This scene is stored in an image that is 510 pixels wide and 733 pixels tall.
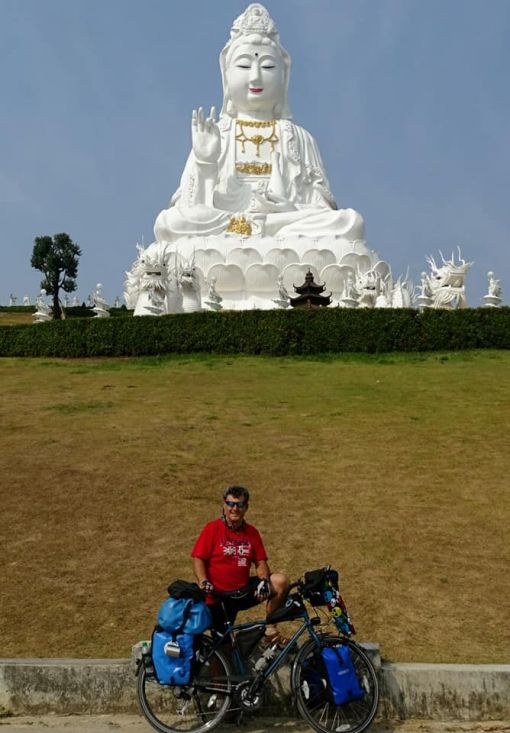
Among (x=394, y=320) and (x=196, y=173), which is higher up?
(x=196, y=173)

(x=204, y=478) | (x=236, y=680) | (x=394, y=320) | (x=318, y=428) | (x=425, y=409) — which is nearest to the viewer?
(x=236, y=680)

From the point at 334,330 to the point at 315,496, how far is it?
411 inches

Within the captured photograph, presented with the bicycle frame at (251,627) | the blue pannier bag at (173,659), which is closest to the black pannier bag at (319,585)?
the bicycle frame at (251,627)

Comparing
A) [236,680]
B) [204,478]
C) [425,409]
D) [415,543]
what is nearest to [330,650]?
[236,680]

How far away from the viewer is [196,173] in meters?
29.2

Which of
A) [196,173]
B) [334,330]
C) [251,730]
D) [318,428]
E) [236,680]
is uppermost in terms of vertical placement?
[196,173]

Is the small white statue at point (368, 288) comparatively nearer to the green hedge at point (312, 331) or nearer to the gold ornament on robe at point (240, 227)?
the gold ornament on robe at point (240, 227)

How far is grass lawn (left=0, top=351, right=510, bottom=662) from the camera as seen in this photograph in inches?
214

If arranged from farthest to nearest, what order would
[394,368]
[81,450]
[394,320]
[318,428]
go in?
[394,320] → [394,368] → [318,428] → [81,450]

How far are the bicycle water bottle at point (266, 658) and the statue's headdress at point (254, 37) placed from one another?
97.4ft

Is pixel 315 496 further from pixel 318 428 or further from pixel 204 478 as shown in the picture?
pixel 318 428

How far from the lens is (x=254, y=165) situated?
30281 mm

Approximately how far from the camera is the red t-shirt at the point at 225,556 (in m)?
4.33

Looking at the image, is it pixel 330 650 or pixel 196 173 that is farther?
pixel 196 173
